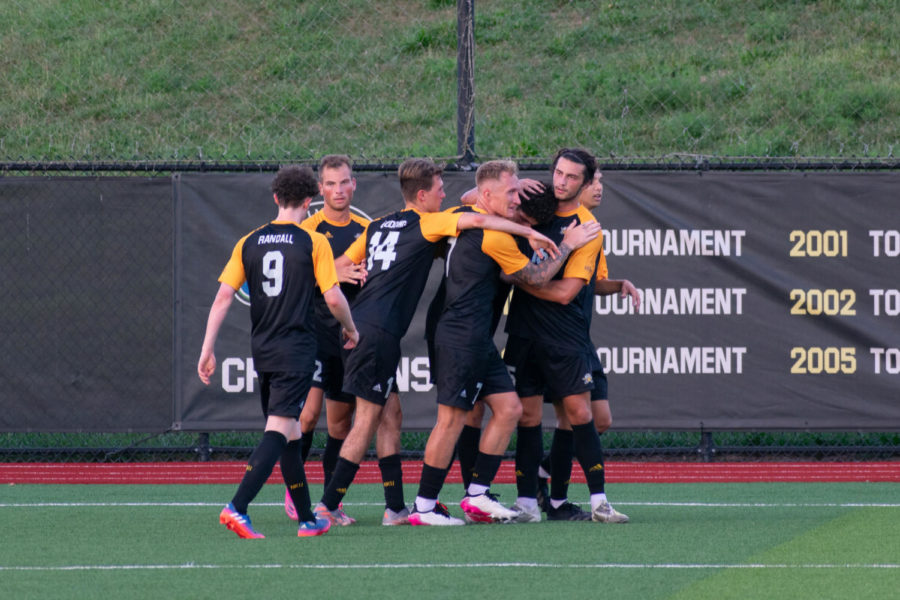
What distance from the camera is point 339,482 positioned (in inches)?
271

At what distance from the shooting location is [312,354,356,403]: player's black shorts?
757 centimetres

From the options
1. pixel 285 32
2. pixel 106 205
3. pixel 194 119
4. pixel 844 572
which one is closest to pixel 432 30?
pixel 285 32

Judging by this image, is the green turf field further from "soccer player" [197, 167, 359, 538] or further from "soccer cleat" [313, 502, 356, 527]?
"soccer player" [197, 167, 359, 538]

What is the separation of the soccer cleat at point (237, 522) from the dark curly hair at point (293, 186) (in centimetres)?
165

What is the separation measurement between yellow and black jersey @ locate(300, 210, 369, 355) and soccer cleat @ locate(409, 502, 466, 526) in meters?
1.19

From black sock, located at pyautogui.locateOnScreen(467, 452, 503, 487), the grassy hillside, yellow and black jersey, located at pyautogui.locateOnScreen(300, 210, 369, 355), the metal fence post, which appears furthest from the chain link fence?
black sock, located at pyautogui.locateOnScreen(467, 452, 503, 487)

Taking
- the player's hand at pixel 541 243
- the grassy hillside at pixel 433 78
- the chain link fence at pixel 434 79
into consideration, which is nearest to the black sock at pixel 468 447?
the player's hand at pixel 541 243

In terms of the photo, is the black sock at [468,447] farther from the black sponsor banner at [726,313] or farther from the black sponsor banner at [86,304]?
the black sponsor banner at [86,304]

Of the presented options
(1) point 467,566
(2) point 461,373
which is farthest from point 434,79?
(1) point 467,566

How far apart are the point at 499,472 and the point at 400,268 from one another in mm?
3414

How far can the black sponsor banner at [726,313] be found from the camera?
10008 millimetres

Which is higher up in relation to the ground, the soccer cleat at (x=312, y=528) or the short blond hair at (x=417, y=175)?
the short blond hair at (x=417, y=175)

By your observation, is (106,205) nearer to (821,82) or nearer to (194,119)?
(194,119)

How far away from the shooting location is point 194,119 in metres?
17.2
